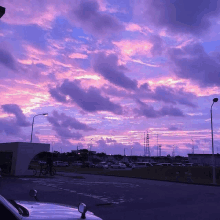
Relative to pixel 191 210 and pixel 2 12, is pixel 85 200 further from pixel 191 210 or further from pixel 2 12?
pixel 2 12

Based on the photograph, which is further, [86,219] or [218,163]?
[218,163]

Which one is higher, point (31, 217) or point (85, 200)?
point (31, 217)

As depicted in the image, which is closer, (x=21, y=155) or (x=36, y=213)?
(x=36, y=213)

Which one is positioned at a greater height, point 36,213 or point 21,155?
point 21,155

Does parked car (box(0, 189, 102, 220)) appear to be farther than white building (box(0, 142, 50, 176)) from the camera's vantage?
No

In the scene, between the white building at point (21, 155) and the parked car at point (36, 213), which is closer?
the parked car at point (36, 213)

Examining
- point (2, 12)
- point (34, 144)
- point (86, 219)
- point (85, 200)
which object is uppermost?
point (2, 12)

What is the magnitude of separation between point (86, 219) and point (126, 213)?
805 centimetres

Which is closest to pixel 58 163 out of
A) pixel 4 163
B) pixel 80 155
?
pixel 4 163

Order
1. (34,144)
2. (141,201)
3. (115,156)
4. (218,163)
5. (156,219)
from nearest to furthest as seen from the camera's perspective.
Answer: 1. (156,219)
2. (141,201)
3. (34,144)
4. (218,163)
5. (115,156)

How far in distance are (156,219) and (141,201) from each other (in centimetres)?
422

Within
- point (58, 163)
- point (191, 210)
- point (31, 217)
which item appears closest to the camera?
point (31, 217)

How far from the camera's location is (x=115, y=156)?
170250 mm

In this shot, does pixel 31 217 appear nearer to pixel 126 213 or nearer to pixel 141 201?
pixel 126 213
